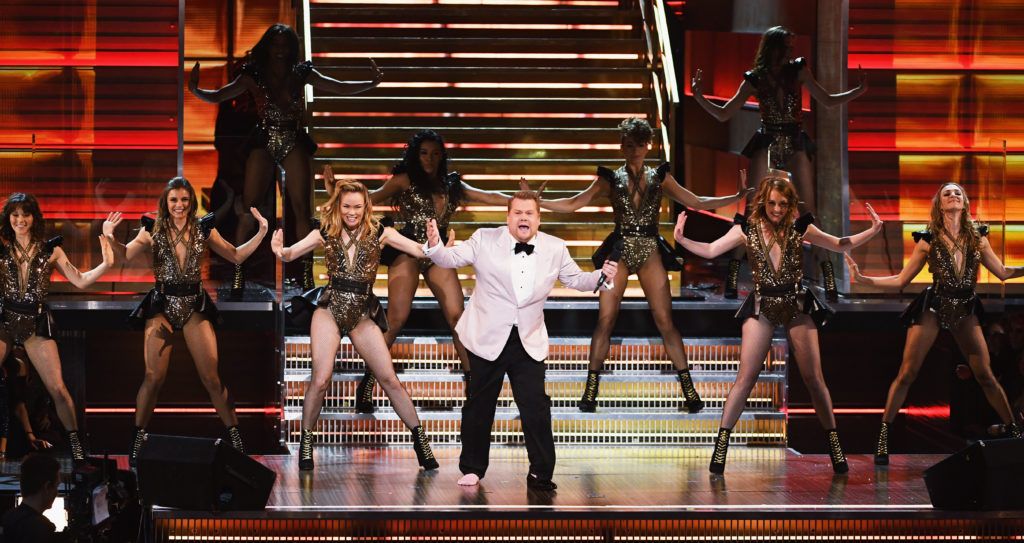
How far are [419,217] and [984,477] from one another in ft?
11.5

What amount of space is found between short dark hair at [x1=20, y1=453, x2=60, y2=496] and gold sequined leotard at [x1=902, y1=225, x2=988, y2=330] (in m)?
4.80

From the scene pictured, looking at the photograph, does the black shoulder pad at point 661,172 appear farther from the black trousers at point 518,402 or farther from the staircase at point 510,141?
the black trousers at point 518,402

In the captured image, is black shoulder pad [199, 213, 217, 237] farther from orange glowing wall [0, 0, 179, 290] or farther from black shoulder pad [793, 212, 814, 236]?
black shoulder pad [793, 212, 814, 236]

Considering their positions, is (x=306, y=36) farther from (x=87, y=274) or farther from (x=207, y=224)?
(x=87, y=274)

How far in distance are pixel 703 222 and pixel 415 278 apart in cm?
467

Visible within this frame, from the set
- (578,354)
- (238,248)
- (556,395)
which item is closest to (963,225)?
(578,354)

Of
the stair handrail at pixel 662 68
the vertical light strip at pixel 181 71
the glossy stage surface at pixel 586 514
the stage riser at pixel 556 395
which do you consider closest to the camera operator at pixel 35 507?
the glossy stage surface at pixel 586 514

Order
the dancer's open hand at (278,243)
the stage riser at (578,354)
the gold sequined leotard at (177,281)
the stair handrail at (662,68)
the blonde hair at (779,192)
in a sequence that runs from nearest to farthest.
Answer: the dancer's open hand at (278,243)
the blonde hair at (779,192)
the gold sequined leotard at (177,281)
the stage riser at (578,354)
the stair handrail at (662,68)

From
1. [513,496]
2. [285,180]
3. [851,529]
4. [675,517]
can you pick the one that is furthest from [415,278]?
[851,529]

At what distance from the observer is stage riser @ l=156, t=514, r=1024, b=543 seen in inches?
272

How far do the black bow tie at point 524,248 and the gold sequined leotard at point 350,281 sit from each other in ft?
2.88

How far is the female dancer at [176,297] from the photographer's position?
799 centimetres

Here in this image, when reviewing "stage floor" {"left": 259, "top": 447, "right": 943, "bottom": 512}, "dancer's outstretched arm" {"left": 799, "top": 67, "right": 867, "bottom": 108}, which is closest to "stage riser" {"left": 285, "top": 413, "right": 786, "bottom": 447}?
"stage floor" {"left": 259, "top": 447, "right": 943, "bottom": 512}

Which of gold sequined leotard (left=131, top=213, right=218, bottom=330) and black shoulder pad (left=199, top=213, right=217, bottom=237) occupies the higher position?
black shoulder pad (left=199, top=213, right=217, bottom=237)
